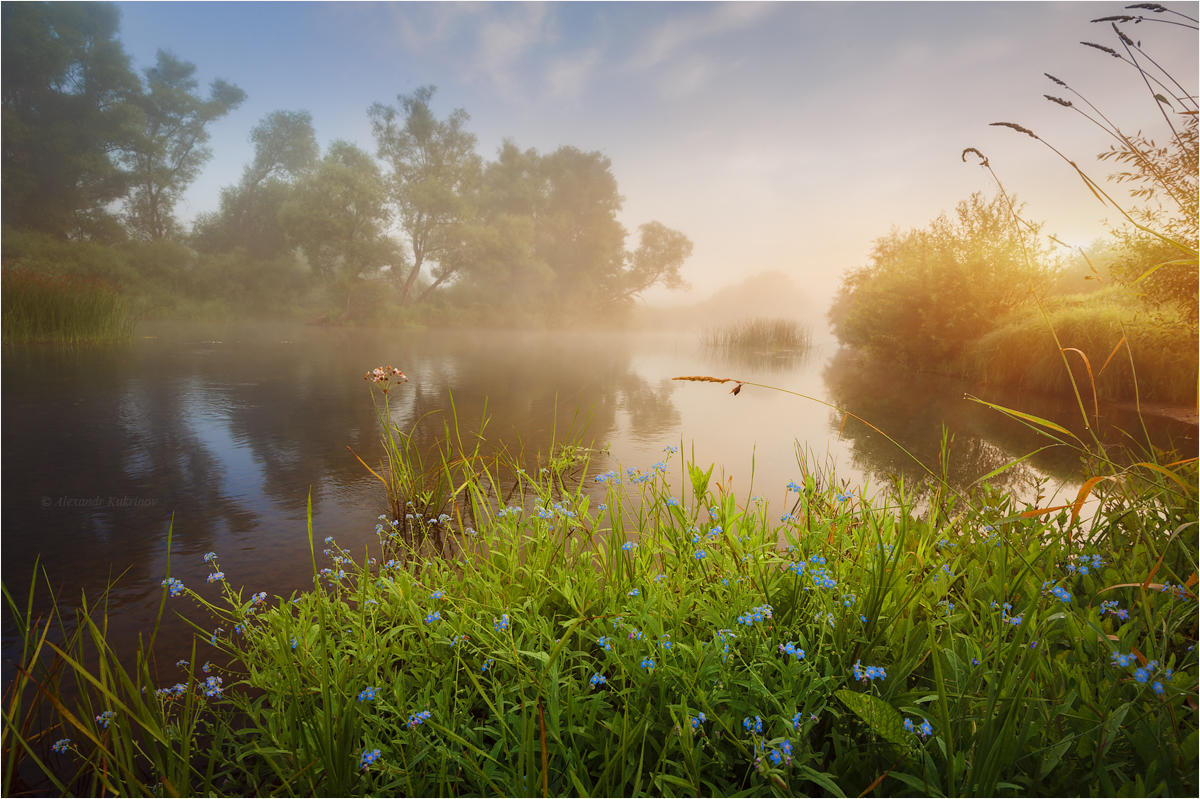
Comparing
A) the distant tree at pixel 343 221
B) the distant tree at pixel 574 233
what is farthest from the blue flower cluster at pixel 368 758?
the distant tree at pixel 574 233

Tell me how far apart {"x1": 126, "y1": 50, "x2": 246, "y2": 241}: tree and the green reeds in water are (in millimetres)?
26027

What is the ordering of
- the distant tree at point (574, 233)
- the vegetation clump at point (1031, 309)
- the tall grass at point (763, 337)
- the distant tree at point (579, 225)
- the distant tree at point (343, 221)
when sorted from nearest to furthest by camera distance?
the vegetation clump at point (1031, 309), the tall grass at point (763, 337), the distant tree at point (343, 221), the distant tree at point (574, 233), the distant tree at point (579, 225)

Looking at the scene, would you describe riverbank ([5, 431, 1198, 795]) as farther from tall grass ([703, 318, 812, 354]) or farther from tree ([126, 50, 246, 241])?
tree ([126, 50, 246, 241])

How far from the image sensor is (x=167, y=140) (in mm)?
38562

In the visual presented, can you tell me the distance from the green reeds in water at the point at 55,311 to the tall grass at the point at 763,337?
78.0 feet

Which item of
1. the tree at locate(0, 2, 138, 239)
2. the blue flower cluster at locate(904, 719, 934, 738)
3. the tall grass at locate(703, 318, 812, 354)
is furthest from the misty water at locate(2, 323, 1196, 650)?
the tree at locate(0, 2, 138, 239)

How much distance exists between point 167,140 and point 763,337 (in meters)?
42.6

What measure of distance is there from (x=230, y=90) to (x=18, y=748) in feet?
164

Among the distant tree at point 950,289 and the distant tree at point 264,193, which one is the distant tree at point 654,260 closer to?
the distant tree at point 264,193

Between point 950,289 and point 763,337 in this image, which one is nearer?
point 950,289

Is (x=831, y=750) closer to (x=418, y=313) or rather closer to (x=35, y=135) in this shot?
(x=418, y=313)

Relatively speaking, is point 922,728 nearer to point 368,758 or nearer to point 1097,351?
point 368,758

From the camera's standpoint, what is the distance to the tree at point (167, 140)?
37719mm

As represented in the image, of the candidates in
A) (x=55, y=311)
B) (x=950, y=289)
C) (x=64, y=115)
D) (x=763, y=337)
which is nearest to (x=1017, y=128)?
(x=950, y=289)
